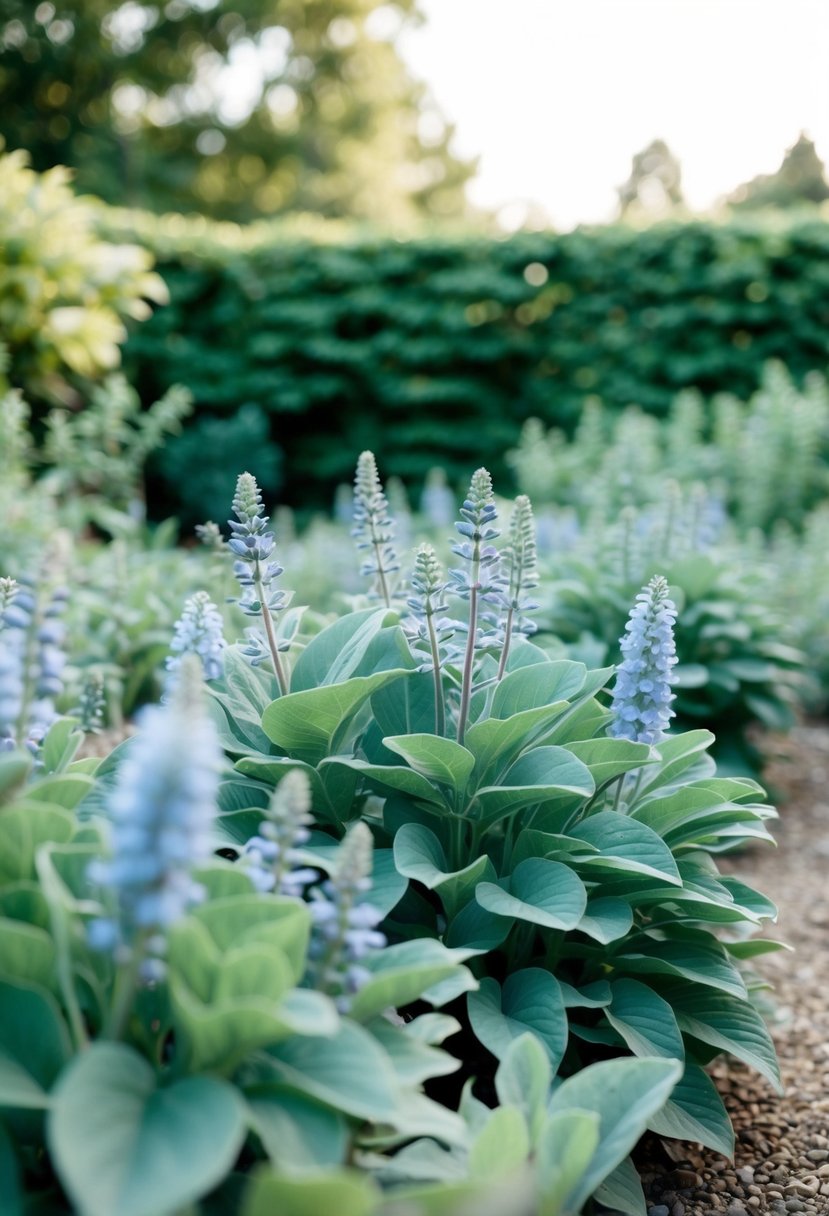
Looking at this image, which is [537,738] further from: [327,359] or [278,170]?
[278,170]

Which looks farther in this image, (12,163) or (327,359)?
(327,359)

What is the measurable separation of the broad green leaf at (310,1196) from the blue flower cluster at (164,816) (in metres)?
0.30

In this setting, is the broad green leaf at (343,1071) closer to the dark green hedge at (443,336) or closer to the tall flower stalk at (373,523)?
the tall flower stalk at (373,523)

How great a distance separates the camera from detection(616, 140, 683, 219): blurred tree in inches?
1682

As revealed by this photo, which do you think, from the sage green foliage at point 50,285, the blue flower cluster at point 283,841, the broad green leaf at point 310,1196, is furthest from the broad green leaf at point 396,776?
the sage green foliage at point 50,285

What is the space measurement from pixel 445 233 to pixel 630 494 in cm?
608

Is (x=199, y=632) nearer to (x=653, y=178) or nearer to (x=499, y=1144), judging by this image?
(x=499, y=1144)

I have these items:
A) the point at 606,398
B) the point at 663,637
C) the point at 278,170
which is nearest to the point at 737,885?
the point at 663,637

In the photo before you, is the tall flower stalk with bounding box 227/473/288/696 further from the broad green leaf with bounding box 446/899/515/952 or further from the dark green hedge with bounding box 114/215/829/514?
the dark green hedge with bounding box 114/215/829/514

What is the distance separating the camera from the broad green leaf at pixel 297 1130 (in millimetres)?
1258

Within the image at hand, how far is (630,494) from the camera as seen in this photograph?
20.8ft

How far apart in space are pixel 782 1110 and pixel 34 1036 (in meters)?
1.88

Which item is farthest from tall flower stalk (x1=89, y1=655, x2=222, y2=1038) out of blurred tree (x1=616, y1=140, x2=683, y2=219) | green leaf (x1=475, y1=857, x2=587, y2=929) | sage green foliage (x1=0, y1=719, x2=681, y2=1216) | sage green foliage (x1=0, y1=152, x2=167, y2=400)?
blurred tree (x1=616, y1=140, x2=683, y2=219)

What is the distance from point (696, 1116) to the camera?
2035 millimetres
